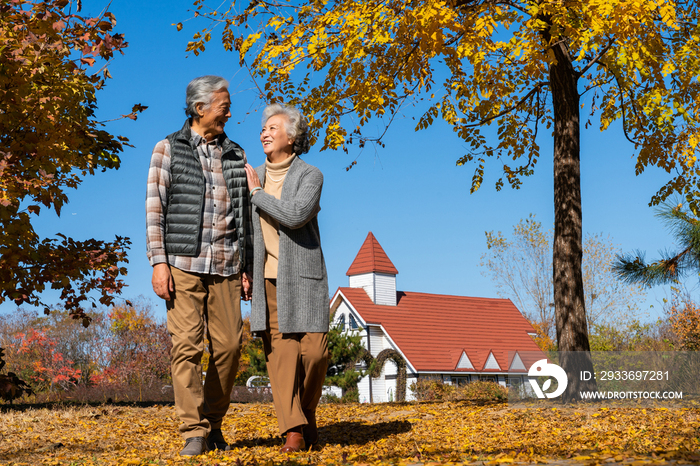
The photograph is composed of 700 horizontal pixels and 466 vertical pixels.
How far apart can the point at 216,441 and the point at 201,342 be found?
62cm

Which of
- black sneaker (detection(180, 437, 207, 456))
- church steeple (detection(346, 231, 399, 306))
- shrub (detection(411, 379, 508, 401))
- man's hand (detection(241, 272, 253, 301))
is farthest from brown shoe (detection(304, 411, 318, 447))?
church steeple (detection(346, 231, 399, 306))

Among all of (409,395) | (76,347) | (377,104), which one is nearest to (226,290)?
(377,104)

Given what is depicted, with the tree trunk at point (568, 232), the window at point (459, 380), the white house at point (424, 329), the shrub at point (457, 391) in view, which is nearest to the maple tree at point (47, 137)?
the tree trunk at point (568, 232)

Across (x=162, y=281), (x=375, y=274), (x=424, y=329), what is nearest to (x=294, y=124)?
(x=162, y=281)

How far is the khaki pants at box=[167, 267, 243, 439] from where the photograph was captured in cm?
337

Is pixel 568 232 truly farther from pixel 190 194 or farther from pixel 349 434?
pixel 190 194

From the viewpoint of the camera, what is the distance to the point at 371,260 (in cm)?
3019

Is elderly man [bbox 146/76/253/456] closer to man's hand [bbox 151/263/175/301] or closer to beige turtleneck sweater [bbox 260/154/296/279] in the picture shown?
man's hand [bbox 151/263/175/301]

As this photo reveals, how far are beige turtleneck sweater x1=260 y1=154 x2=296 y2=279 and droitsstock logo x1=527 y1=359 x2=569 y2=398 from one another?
4617 millimetres

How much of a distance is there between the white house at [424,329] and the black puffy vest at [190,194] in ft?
76.0

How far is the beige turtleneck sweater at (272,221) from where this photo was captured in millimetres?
3570

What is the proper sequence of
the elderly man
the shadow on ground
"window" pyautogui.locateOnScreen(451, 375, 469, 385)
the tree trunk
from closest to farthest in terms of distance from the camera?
the elderly man
the shadow on ground
the tree trunk
"window" pyautogui.locateOnScreen(451, 375, 469, 385)

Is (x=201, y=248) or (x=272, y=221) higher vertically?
(x=272, y=221)

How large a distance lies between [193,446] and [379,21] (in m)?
4.46
